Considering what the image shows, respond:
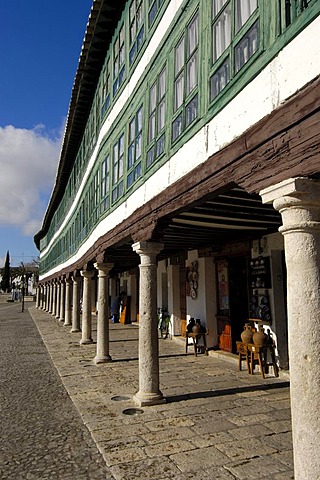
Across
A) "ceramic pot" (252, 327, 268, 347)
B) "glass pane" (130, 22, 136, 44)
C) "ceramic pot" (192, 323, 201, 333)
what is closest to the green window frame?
"glass pane" (130, 22, 136, 44)

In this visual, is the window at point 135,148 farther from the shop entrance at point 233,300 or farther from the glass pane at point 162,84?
the shop entrance at point 233,300

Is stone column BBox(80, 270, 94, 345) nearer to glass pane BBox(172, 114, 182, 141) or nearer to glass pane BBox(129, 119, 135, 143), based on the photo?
glass pane BBox(129, 119, 135, 143)

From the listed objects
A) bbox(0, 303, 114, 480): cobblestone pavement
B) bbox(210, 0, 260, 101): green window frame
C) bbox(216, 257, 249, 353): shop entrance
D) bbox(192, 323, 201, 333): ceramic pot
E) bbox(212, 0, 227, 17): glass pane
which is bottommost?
bbox(0, 303, 114, 480): cobblestone pavement

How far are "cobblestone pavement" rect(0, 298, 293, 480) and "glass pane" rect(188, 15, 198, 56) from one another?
4.85m

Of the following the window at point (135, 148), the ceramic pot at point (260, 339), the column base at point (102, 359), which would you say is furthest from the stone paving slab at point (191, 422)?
the window at point (135, 148)

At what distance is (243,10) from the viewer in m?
4.09

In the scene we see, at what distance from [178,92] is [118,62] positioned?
440 cm

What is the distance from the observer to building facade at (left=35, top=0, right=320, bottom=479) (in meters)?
3.13

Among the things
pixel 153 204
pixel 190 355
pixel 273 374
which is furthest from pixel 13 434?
pixel 190 355

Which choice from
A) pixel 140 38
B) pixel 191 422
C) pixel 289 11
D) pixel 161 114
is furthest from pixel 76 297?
pixel 289 11

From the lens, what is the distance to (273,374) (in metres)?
8.37

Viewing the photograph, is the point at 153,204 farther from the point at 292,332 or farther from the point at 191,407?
the point at 292,332

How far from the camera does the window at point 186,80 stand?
523 cm

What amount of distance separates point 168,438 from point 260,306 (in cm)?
444
